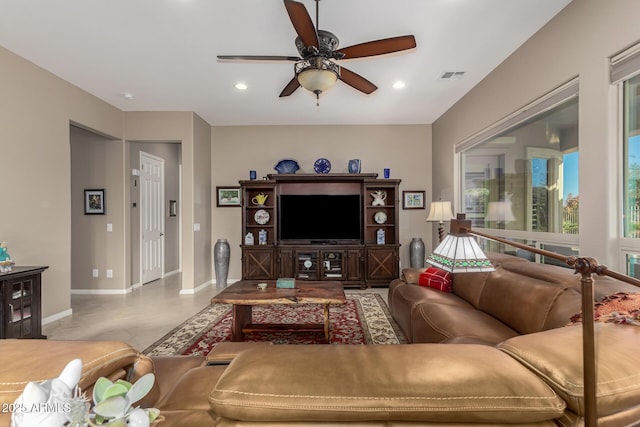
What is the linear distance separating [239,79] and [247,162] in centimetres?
207

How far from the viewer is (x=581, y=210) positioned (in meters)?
2.40

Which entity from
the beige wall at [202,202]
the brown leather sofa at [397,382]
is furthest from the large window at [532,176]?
the beige wall at [202,202]

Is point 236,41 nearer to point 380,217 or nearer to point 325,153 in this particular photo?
point 325,153

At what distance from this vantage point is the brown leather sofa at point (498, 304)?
1849 mm

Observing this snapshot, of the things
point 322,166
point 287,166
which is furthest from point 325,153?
point 287,166

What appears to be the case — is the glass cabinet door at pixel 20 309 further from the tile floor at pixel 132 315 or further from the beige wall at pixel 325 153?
the beige wall at pixel 325 153

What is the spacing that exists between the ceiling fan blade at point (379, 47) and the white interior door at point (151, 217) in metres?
4.63

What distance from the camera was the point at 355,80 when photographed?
9.21ft

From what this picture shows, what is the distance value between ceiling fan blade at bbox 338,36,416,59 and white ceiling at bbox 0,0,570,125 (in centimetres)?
13

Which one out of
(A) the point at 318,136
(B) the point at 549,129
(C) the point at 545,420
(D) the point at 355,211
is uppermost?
(A) the point at 318,136

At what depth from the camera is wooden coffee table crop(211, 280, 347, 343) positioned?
2650 mm

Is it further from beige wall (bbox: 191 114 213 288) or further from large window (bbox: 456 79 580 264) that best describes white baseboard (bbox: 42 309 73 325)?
large window (bbox: 456 79 580 264)

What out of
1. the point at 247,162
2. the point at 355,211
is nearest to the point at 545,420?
the point at 355,211

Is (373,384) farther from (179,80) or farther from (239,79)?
(179,80)
